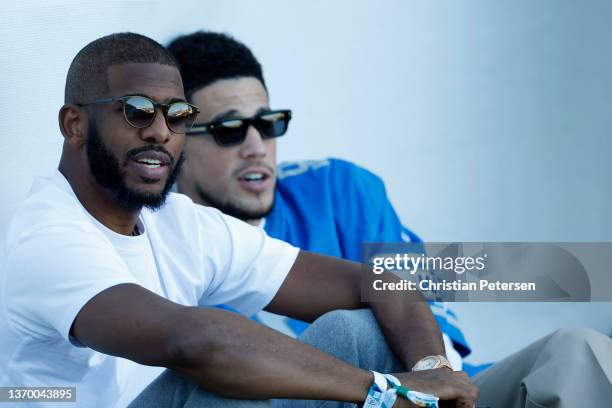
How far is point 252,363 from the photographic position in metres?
1.87

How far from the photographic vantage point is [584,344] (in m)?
2.35

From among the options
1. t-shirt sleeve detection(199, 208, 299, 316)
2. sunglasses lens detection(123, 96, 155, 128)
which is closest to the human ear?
sunglasses lens detection(123, 96, 155, 128)

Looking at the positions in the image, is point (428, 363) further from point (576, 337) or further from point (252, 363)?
point (252, 363)

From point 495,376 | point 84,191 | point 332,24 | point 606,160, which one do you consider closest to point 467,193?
point 606,160

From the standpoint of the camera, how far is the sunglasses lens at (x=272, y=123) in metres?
3.29

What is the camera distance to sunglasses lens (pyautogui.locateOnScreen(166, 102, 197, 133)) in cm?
225

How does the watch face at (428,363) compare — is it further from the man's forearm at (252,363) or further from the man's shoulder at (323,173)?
the man's shoulder at (323,173)

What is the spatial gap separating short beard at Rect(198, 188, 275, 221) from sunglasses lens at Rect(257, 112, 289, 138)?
0.24m

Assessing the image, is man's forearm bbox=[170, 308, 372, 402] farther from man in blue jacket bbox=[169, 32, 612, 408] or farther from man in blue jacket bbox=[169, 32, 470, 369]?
man in blue jacket bbox=[169, 32, 470, 369]

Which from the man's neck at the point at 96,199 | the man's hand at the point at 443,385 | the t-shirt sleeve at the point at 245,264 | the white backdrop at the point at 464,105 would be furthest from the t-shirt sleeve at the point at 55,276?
the white backdrop at the point at 464,105

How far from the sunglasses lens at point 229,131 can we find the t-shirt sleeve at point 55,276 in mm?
1215

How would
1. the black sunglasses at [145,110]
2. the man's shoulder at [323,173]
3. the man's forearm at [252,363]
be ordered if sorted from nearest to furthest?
1. the man's forearm at [252,363]
2. the black sunglasses at [145,110]
3. the man's shoulder at [323,173]

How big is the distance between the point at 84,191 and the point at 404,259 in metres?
1.45

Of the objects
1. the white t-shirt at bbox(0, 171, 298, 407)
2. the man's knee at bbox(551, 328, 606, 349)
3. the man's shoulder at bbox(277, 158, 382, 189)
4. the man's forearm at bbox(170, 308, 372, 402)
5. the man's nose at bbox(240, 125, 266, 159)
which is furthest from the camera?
the man's shoulder at bbox(277, 158, 382, 189)
